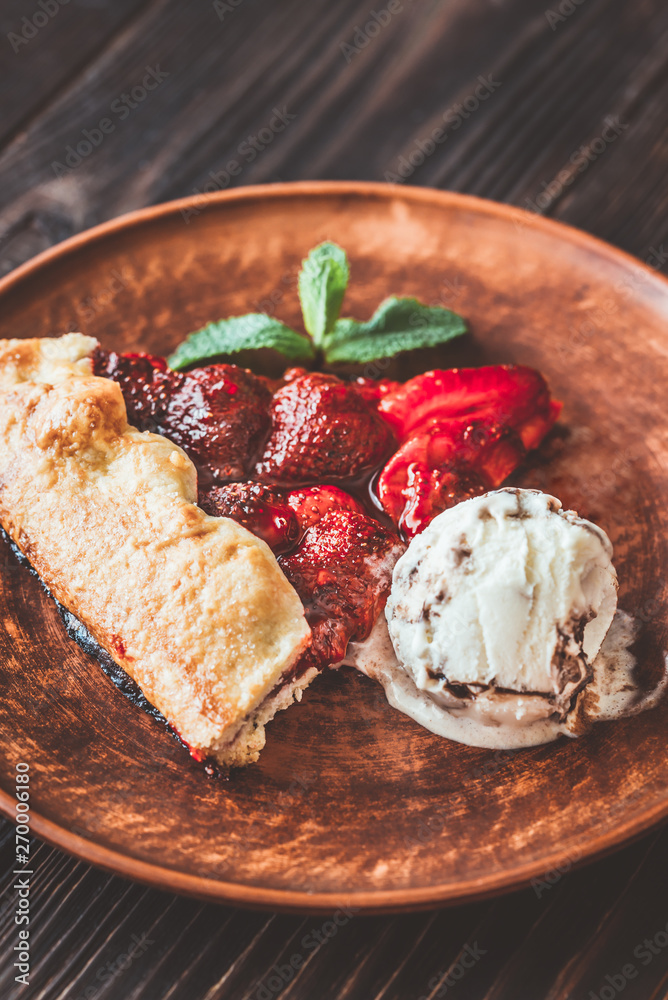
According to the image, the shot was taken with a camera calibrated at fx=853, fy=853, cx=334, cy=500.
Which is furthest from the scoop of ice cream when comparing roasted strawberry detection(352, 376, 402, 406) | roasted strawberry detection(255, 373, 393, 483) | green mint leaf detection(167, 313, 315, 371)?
green mint leaf detection(167, 313, 315, 371)

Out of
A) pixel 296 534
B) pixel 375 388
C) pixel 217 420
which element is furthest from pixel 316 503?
pixel 375 388

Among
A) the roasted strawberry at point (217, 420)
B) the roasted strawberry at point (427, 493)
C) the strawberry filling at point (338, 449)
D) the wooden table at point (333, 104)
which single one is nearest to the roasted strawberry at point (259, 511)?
the strawberry filling at point (338, 449)

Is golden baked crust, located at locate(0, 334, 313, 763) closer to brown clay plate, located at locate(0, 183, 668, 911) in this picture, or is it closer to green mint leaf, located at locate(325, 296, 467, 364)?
brown clay plate, located at locate(0, 183, 668, 911)

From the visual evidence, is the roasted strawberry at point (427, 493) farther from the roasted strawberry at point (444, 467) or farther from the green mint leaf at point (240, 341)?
the green mint leaf at point (240, 341)

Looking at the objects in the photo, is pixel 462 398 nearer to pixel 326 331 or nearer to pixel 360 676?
pixel 326 331

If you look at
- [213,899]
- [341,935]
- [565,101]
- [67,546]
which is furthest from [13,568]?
[565,101]

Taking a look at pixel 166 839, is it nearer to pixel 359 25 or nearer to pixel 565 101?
pixel 565 101

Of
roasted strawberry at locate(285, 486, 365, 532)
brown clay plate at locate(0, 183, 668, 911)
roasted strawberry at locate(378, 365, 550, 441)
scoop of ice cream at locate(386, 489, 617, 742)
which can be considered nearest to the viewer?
brown clay plate at locate(0, 183, 668, 911)
